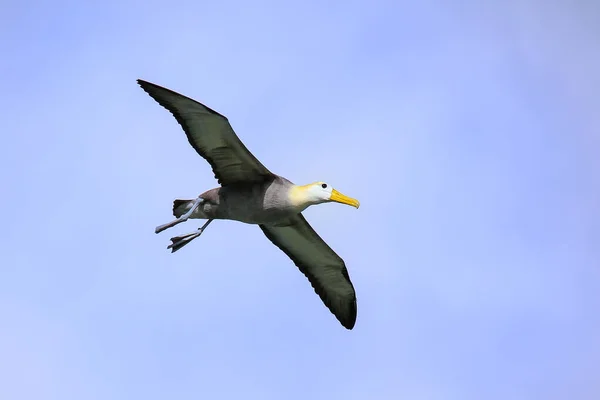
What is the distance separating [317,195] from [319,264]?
2.59m

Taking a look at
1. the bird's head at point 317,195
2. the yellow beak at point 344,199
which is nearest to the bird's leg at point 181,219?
the bird's head at point 317,195

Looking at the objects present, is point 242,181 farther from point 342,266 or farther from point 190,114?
point 342,266

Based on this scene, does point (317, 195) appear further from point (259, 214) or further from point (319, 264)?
point (319, 264)

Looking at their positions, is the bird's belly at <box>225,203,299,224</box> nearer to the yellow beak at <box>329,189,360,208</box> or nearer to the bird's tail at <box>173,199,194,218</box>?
the bird's tail at <box>173,199,194,218</box>

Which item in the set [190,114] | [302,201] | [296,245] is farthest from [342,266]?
[190,114]

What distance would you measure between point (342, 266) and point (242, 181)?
2.98 m

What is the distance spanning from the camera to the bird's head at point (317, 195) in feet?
59.9

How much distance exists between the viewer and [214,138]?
59.8 feet

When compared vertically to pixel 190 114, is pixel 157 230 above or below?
below

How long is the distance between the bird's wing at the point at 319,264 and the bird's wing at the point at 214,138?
5.15 ft

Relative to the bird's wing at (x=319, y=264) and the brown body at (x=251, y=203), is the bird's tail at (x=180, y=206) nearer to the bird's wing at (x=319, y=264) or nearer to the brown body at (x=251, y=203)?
the brown body at (x=251, y=203)

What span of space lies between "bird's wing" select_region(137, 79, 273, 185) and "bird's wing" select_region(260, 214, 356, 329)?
1.57 m

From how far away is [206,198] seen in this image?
1848 centimetres

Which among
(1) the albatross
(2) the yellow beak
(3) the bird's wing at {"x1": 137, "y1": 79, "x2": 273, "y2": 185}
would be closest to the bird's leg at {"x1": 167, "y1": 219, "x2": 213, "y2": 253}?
(1) the albatross
